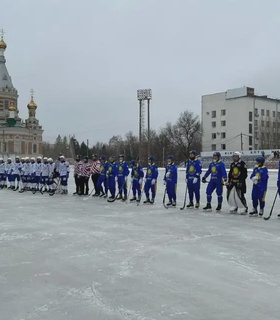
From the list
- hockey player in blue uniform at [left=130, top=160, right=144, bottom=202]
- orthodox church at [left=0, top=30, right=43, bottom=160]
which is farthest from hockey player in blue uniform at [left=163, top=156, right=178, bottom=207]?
orthodox church at [left=0, top=30, right=43, bottom=160]

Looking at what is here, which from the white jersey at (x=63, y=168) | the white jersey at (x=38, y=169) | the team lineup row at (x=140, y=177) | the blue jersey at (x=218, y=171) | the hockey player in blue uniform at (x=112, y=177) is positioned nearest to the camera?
the team lineup row at (x=140, y=177)

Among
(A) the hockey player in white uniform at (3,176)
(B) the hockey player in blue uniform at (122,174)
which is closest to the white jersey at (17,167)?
(A) the hockey player in white uniform at (3,176)

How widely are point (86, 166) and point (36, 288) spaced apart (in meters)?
13.3

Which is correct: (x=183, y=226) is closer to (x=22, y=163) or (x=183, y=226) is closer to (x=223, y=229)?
(x=223, y=229)

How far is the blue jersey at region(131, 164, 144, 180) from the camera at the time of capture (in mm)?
15508

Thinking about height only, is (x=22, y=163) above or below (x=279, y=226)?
above

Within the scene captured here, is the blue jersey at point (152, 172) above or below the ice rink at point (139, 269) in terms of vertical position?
above

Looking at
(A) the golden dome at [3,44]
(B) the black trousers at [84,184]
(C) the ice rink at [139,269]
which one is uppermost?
(A) the golden dome at [3,44]

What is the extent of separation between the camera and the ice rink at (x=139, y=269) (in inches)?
173

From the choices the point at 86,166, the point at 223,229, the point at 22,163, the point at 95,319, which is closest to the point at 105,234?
the point at 223,229

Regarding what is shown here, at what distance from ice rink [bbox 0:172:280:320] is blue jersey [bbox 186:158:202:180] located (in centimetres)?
277

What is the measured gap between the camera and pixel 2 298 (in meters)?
4.72

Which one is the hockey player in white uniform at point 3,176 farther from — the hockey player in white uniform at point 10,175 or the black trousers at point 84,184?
the black trousers at point 84,184

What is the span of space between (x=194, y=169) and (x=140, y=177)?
2.69 m
